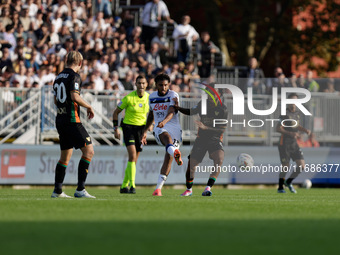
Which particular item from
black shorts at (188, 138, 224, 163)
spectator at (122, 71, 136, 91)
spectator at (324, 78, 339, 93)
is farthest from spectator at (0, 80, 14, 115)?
spectator at (324, 78, 339, 93)

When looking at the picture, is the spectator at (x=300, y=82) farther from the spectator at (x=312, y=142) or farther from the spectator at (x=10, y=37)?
the spectator at (x=10, y=37)

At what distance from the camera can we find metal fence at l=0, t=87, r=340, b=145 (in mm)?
21562

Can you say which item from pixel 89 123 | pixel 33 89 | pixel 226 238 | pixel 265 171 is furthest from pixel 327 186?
pixel 226 238

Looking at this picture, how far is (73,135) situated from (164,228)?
205 inches

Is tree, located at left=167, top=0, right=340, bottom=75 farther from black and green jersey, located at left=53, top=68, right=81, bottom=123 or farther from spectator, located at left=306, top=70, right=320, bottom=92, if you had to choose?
black and green jersey, located at left=53, top=68, right=81, bottom=123

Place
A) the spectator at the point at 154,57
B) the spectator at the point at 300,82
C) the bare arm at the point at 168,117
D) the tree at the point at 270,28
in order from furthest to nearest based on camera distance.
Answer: the tree at the point at 270,28
the spectator at the point at 154,57
the spectator at the point at 300,82
the bare arm at the point at 168,117

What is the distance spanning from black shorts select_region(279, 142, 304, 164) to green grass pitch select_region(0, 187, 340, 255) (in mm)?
6959

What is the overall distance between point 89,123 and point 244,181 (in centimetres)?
446

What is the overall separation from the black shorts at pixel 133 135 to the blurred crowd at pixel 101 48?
5154 mm

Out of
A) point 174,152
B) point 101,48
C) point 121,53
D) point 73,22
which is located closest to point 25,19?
point 73,22

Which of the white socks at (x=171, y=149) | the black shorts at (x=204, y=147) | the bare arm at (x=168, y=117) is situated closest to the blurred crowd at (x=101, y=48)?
the black shorts at (x=204, y=147)

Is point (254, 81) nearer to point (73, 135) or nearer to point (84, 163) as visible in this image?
point (84, 163)

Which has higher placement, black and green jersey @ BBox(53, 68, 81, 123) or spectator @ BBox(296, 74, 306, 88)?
spectator @ BBox(296, 74, 306, 88)

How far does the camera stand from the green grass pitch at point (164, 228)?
7.23 m
